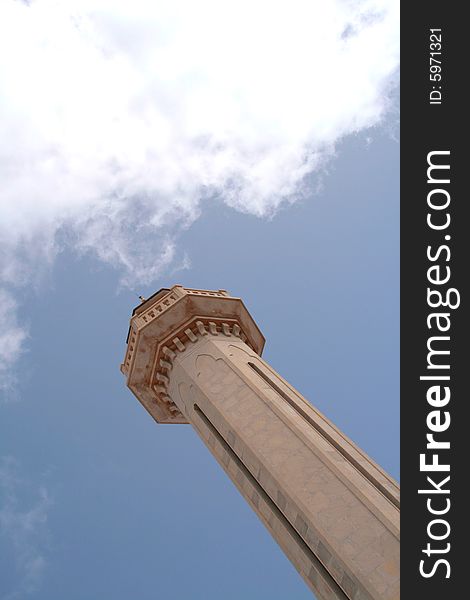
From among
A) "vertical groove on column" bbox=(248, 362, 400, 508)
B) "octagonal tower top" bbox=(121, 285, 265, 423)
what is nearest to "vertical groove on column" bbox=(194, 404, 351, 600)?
"vertical groove on column" bbox=(248, 362, 400, 508)

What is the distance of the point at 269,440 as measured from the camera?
1889cm

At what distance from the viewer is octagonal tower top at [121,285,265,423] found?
24922mm

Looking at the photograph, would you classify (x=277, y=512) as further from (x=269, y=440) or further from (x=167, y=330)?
(x=167, y=330)

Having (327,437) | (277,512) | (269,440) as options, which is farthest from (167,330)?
(277,512)

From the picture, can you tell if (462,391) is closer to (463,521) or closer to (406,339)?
(406,339)

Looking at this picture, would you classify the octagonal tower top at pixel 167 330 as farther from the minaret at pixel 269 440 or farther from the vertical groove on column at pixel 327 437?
the vertical groove on column at pixel 327 437

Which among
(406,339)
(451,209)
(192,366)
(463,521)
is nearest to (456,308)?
(406,339)

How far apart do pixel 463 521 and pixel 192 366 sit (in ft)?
42.6

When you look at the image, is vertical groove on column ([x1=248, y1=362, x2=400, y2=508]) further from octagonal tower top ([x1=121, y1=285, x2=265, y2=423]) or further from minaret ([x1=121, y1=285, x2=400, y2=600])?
octagonal tower top ([x1=121, y1=285, x2=265, y2=423])

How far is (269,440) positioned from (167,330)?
797cm

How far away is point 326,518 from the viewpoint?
626 inches

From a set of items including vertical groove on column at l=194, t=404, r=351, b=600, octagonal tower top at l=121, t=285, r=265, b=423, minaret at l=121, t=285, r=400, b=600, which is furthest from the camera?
octagonal tower top at l=121, t=285, r=265, b=423

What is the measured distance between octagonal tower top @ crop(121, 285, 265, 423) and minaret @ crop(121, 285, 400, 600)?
0.15 ft

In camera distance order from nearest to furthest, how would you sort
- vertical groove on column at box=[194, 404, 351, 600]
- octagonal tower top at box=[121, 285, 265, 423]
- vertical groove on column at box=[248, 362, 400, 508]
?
vertical groove on column at box=[194, 404, 351, 600]
vertical groove on column at box=[248, 362, 400, 508]
octagonal tower top at box=[121, 285, 265, 423]
